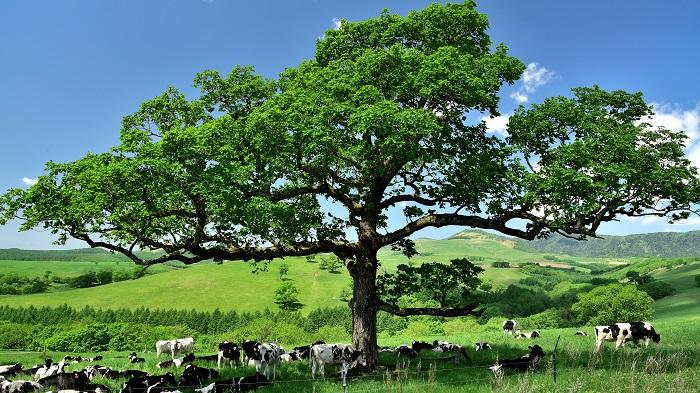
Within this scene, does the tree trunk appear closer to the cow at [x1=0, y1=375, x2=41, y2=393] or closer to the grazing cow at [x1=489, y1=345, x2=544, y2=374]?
the grazing cow at [x1=489, y1=345, x2=544, y2=374]

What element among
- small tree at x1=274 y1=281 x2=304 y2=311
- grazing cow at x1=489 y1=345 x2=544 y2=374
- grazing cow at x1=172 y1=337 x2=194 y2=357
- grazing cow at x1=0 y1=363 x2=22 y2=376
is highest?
grazing cow at x1=489 y1=345 x2=544 y2=374

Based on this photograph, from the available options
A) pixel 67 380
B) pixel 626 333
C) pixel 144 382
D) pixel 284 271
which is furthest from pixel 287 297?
pixel 144 382

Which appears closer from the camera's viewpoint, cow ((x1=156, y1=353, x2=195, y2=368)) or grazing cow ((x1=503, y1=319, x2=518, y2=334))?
cow ((x1=156, y1=353, x2=195, y2=368))

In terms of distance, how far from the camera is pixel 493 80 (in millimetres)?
19234

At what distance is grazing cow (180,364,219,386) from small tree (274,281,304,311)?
411 feet

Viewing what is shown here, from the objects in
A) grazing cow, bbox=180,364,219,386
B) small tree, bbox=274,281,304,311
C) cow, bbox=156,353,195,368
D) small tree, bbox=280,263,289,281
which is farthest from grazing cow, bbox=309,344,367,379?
small tree, bbox=280,263,289,281

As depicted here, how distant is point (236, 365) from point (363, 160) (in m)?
15.1

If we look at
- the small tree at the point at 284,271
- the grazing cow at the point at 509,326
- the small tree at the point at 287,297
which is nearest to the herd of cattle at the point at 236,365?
the grazing cow at the point at 509,326

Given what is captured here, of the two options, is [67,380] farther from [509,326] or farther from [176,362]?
[509,326]

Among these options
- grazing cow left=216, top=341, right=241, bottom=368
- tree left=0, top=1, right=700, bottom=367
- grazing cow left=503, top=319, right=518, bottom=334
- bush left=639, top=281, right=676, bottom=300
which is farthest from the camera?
bush left=639, top=281, right=676, bottom=300

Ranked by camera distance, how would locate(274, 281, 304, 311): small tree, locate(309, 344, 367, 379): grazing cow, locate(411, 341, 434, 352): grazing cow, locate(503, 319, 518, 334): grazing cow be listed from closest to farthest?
locate(309, 344, 367, 379): grazing cow, locate(411, 341, 434, 352): grazing cow, locate(503, 319, 518, 334): grazing cow, locate(274, 281, 304, 311): small tree

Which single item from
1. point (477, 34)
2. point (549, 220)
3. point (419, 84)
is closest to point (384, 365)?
point (549, 220)

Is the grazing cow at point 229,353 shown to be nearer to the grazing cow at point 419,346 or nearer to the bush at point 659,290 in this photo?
the grazing cow at point 419,346

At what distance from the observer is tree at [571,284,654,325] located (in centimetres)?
7306
